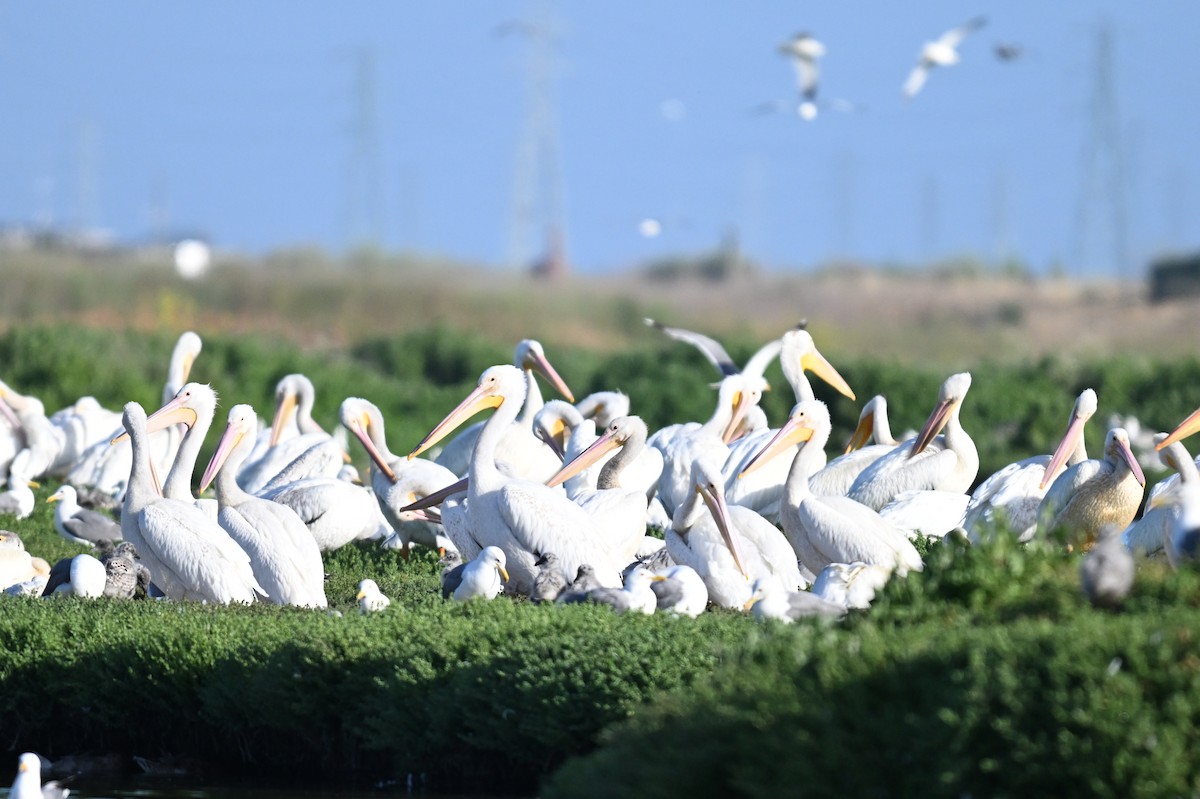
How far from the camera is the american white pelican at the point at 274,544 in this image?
9336 millimetres

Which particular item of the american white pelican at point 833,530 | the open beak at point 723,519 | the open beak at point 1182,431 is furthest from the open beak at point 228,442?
the open beak at point 1182,431

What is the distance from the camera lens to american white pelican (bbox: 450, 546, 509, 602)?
8617 mm

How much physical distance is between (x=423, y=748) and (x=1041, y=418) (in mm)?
18585

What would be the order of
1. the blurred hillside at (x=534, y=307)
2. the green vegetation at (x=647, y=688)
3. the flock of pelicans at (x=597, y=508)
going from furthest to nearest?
the blurred hillside at (x=534, y=307), the flock of pelicans at (x=597, y=508), the green vegetation at (x=647, y=688)

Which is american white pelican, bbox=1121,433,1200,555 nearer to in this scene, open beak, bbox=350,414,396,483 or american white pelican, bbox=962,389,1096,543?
american white pelican, bbox=962,389,1096,543

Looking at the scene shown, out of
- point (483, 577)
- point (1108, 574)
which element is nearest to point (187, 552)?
point (483, 577)

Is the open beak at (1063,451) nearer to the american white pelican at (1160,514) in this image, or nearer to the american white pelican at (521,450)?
the american white pelican at (1160,514)

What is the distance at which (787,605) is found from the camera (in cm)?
759

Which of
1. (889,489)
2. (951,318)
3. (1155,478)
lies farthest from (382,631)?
(951,318)

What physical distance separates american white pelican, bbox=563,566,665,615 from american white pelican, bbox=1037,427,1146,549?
9.34 feet

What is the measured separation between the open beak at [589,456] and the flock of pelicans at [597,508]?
0.02 meters

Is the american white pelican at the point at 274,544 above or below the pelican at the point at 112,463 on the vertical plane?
above

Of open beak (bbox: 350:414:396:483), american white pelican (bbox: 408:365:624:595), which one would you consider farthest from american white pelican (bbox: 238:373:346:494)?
american white pelican (bbox: 408:365:624:595)

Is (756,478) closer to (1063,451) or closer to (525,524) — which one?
(1063,451)
